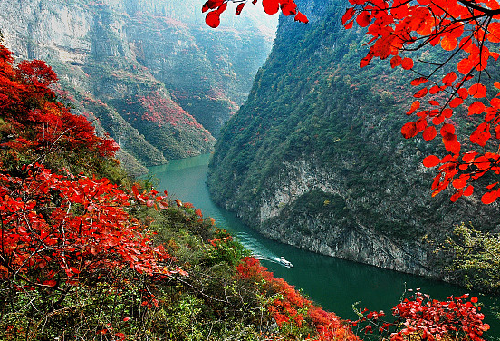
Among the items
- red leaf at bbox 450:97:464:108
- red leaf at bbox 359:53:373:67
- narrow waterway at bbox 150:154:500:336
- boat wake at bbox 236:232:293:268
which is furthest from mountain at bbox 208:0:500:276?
red leaf at bbox 359:53:373:67

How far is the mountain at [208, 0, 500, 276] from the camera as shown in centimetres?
1722

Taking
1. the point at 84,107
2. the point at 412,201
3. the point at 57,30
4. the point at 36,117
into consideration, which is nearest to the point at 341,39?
the point at 412,201

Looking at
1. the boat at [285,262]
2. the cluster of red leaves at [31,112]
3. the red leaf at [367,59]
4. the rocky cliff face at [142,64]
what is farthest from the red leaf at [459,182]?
the rocky cliff face at [142,64]

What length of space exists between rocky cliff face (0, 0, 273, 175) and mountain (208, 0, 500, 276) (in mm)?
30218

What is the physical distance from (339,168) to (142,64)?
97440mm

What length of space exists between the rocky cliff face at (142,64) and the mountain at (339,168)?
99.1 feet

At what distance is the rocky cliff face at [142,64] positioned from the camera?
60594mm

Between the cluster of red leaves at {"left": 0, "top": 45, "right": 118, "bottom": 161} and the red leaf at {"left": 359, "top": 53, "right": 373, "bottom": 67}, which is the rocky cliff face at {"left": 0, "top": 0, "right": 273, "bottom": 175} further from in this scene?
the red leaf at {"left": 359, "top": 53, "right": 373, "bottom": 67}

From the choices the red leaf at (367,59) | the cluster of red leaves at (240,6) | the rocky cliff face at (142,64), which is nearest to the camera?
the cluster of red leaves at (240,6)

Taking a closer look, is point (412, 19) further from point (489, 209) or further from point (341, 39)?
Answer: point (341, 39)

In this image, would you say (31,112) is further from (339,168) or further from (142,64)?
(142,64)

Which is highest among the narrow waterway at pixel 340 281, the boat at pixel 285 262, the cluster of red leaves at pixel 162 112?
the cluster of red leaves at pixel 162 112

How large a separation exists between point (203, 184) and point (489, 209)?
34.6 m

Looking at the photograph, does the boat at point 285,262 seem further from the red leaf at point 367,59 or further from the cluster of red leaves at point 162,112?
the cluster of red leaves at point 162,112
